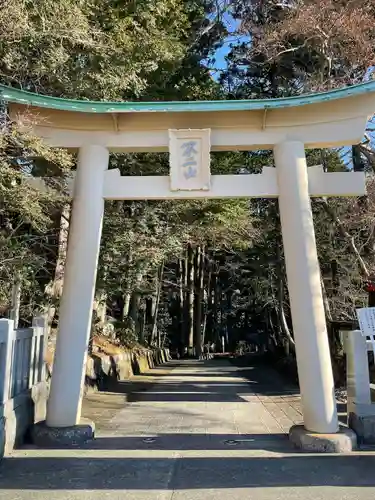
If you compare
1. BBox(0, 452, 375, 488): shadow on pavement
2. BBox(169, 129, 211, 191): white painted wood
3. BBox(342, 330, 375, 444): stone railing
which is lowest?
BBox(0, 452, 375, 488): shadow on pavement

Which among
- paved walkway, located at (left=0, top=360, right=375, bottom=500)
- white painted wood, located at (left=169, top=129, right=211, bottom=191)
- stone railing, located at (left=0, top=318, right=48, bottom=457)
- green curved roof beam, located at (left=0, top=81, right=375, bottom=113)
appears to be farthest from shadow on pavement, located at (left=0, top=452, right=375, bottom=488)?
green curved roof beam, located at (left=0, top=81, right=375, bottom=113)

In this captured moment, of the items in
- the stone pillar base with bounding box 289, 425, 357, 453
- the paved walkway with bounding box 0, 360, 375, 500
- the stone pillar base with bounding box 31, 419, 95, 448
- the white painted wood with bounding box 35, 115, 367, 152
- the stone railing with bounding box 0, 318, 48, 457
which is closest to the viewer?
the paved walkway with bounding box 0, 360, 375, 500

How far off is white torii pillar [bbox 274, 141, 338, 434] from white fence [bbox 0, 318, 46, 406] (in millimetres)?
3563

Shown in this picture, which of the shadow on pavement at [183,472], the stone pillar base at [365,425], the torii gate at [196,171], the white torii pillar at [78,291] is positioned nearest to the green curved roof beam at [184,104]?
the torii gate at [196,171]

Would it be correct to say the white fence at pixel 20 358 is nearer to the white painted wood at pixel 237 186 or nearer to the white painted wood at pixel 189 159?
the white painted wood at pixel 237 186

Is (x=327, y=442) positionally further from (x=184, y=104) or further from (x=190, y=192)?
(x=184, y=104)

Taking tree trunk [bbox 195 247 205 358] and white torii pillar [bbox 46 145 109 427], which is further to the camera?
tree trunk [bbox 195 247 205 358]

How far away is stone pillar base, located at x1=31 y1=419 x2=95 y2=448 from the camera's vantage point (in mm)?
5747

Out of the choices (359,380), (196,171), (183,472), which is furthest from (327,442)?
(196,171)

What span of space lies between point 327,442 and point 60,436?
3.22 metres

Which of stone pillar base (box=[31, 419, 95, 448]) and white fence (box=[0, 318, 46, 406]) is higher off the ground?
white fence (box=[0, 318, 46, 406])

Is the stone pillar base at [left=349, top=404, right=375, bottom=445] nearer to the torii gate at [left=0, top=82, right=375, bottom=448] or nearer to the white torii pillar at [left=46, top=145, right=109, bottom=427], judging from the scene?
the torii gate at [left=0, top=82, right=375, bottom=448]

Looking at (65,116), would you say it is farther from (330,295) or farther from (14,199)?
(330,295)

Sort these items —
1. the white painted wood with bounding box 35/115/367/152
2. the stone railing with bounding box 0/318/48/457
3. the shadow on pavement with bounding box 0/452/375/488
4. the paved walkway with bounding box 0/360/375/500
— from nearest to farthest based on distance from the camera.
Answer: the paved walkway with bounding box 0/360/375/500 → the shadow on pavement with bounding box 0/452/375/488 → the stone railing with bounding box 0/318/48/457 → the white painted wood with bounding box 35/115/367/152
